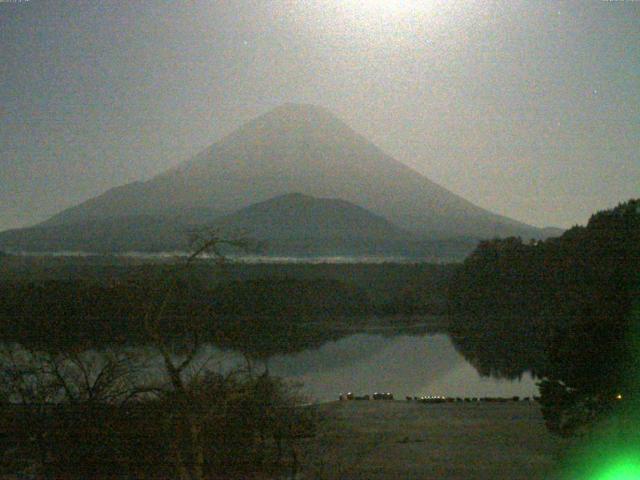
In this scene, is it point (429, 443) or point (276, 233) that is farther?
point (276, 233)

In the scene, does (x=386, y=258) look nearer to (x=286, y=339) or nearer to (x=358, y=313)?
(x=358, y=313)

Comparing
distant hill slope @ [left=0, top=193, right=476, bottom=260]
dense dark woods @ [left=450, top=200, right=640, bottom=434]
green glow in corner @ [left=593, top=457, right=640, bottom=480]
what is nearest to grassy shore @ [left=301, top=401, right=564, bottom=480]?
dense dark woods @ [left=450, top=200, right=640, bottom=434]

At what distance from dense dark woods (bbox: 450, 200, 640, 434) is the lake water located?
0.44 metres

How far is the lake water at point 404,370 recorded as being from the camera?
14.6m

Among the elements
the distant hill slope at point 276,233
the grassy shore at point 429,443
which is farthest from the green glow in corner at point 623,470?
the distant hill slope at point 276,233

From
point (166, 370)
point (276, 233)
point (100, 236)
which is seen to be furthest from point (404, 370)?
point (166, 370)

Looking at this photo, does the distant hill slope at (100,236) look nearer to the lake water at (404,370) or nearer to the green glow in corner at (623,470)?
the lake water at (404,370)

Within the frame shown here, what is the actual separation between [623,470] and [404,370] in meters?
10.6

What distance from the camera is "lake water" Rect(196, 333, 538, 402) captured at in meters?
14.6

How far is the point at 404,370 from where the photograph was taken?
670 inches

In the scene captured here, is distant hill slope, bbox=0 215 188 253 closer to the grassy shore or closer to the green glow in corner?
the grassy shore

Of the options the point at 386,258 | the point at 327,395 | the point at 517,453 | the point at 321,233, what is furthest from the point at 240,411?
the point at 386,258

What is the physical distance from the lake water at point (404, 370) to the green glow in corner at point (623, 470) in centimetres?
740

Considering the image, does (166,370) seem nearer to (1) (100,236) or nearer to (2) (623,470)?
(2) (623,470)
